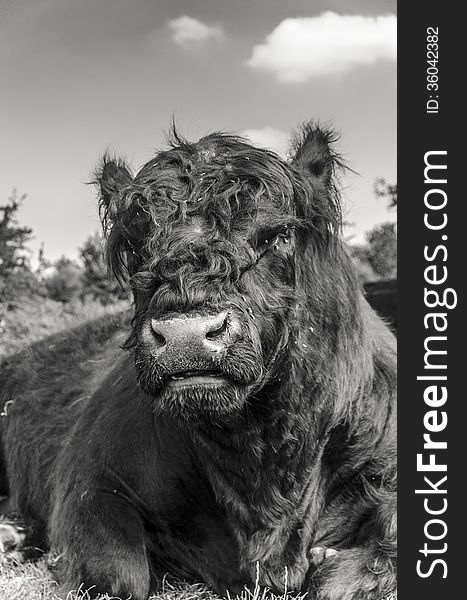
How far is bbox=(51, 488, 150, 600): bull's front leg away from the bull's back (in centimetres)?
121

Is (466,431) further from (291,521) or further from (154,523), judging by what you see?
(154,523)

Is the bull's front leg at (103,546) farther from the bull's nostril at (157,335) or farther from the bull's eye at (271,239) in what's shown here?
the bull's eye at (271,239)

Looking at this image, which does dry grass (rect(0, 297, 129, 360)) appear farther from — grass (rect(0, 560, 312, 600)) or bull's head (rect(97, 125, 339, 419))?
bull's head (rect(97, 125, 339, 419))

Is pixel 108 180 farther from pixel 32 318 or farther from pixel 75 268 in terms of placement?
pixel 75 268

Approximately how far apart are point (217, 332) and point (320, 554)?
1691mm

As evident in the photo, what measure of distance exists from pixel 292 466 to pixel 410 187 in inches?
65.9

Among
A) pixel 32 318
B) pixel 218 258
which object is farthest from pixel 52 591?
pixel 32 318

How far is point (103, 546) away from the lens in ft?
15.9

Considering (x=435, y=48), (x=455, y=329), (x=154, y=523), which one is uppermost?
(x=435, y=48)

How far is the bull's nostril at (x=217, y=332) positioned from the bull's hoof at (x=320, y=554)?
64.4 inches

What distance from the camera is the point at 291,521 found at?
485cm

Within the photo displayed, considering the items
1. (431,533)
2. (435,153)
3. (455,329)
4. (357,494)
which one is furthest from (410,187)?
(357,494)
